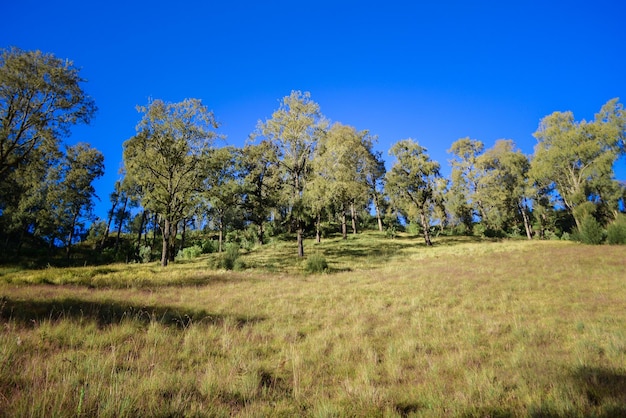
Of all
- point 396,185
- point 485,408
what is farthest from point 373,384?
point 396,185

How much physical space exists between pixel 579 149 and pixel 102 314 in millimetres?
45732

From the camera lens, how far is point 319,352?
Result: 17.9ft

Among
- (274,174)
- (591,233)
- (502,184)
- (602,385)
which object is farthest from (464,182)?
(602,385)

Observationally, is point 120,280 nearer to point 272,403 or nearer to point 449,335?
point 272,403

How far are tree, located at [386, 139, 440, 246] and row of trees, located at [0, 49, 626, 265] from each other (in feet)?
0.45

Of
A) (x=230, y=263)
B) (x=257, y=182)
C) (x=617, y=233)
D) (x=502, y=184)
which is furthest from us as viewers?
(x=502, y=184)

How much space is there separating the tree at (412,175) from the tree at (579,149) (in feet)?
48.3

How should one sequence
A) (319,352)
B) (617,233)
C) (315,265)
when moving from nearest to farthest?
(319,352) < (315,265) < (617,233)

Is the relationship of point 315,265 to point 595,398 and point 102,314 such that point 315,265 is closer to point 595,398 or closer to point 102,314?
point 102,314

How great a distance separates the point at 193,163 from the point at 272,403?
21903mm

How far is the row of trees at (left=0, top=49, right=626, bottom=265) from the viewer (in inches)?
799

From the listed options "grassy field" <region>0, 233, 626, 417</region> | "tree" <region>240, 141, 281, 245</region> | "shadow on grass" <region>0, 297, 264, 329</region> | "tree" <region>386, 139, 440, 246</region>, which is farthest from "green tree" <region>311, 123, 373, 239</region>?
"shadow on grass" <region>0, 297, 264, 329</region>

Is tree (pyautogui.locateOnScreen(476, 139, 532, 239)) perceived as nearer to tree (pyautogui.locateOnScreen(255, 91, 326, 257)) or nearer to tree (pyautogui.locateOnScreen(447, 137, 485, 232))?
tree (pyautogui.locateOnScreen(447, 137, 485, 232))

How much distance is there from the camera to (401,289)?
40.1 feet
